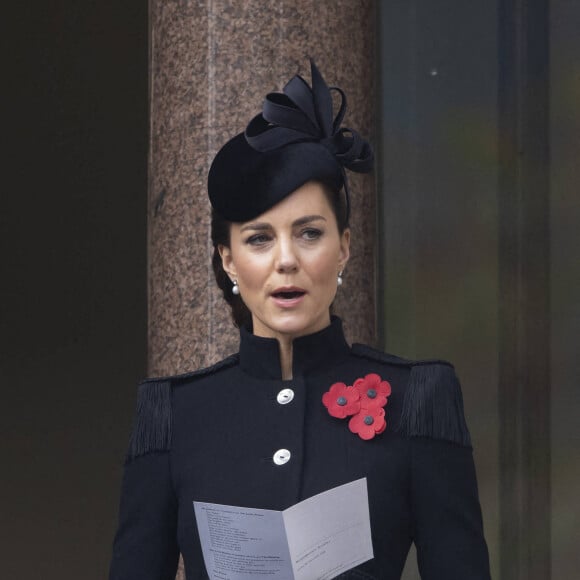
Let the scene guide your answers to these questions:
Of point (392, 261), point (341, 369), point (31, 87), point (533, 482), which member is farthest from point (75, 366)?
point (341, 369)

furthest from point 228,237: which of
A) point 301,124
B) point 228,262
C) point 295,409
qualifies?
point 295,409

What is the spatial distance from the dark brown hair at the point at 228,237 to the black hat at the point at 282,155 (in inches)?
0.9

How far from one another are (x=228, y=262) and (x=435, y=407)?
20.3 inches

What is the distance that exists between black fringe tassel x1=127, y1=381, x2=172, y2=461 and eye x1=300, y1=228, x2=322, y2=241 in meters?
0.44

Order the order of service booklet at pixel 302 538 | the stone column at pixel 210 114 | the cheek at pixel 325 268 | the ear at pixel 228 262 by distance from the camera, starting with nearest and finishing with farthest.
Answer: the order of service booklet at pixel 302 538, the cheek at pixel 325 268, the ear at pixel 228 262, the stone column at pixel 210 114

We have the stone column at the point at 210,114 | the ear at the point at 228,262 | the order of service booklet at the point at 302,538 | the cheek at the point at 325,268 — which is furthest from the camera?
the stone column at the point at 210,114

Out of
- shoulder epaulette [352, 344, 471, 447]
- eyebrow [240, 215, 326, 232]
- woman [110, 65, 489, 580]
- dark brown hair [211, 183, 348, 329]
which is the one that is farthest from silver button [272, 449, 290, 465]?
eyebrow [240, 215, 326, 232]

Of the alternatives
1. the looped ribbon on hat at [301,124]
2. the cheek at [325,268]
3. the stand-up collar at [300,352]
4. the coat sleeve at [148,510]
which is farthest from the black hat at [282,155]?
the coat sleeve at [148,510]

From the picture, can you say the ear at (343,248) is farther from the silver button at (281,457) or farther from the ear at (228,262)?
the silver button at (281,457)

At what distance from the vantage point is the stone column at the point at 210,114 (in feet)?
12.7

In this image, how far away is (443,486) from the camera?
8.72 ft

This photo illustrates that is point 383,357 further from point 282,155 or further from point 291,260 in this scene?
point 282,155

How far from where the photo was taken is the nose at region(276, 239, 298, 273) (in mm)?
2701

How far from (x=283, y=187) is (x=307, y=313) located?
249 millimetres
